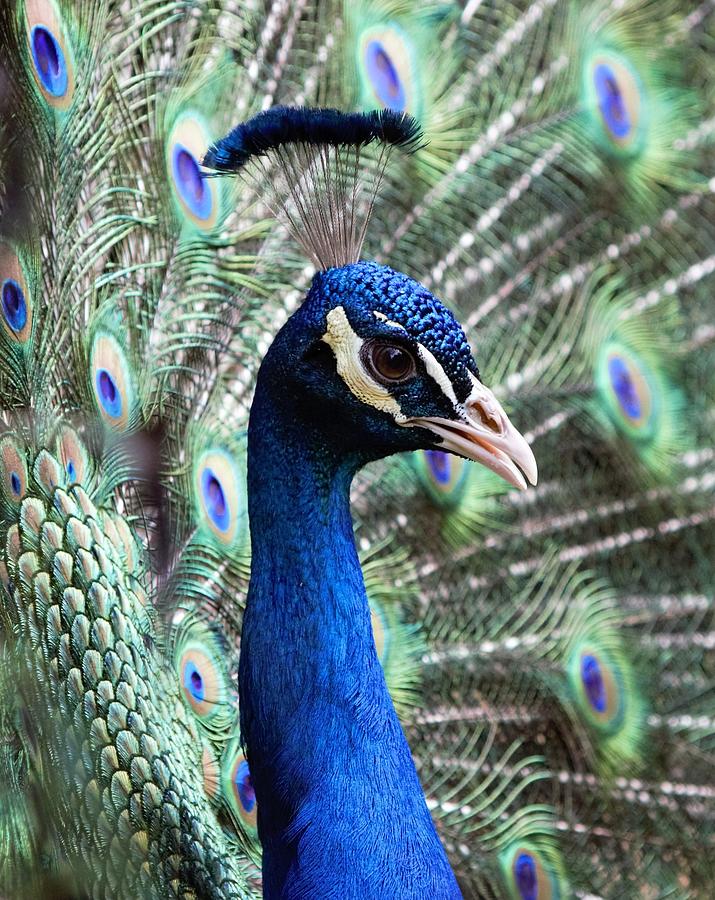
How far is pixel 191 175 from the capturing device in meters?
1.30

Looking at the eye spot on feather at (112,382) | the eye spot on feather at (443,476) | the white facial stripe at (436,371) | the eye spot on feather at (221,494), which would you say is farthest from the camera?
the eye spot on feather at (443,476)

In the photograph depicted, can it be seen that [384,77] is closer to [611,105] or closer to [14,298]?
[611,105]

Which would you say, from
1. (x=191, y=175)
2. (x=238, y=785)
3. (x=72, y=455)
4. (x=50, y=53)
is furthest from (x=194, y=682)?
(x=50, y=53)

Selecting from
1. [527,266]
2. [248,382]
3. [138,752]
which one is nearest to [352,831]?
[138,752]

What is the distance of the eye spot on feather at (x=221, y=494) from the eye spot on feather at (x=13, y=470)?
247 millimetres

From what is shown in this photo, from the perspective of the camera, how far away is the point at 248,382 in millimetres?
1407

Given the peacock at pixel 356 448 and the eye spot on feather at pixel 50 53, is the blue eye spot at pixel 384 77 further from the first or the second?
the eye spot on feather at pixel 50 53

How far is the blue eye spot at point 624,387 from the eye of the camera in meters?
1.67

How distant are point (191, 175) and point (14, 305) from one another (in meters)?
0.27

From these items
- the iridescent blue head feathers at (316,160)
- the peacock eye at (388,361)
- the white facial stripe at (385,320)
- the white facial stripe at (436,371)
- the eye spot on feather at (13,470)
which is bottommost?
the white facial stripe at (436,371)

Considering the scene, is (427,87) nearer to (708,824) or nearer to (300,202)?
(300,202)

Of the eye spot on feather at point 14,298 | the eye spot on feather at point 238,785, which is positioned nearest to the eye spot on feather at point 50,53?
the eye spot on feather at point 14,298

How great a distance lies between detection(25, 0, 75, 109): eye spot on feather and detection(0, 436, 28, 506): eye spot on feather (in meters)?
0.32

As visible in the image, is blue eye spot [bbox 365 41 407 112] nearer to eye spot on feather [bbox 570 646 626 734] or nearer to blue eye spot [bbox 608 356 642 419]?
blue eye spot [bbox 608 356 642 419]
